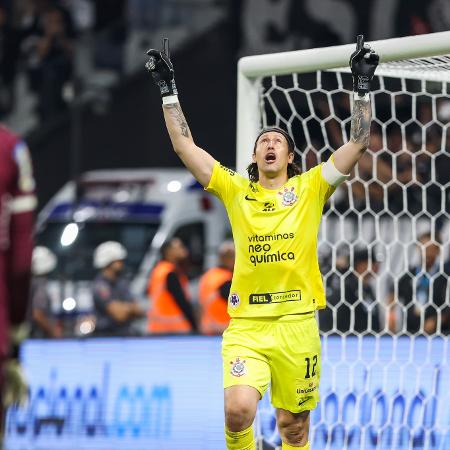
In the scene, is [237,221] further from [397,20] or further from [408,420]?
[397,20]

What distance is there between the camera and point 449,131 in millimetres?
10016

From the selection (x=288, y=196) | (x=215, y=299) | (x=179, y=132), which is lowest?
(x=215, y=299)

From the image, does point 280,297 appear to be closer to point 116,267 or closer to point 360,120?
point 360,120

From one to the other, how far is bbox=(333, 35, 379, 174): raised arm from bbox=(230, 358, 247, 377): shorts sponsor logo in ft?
3.82

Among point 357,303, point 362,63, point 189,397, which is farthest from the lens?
point 189,397

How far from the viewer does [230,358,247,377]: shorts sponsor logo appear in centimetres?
682

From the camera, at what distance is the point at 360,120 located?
272 inches

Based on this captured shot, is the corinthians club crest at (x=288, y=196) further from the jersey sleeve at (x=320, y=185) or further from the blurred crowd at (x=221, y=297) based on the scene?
the blurred crowd at (x=221, y=297)

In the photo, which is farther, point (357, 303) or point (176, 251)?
point (176, 251)

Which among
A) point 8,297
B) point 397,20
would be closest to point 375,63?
point 8,297

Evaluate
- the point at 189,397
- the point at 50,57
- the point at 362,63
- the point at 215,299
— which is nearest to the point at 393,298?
the point at 189,397

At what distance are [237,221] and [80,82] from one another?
12.8 m

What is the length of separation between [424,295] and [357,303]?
0.51 metres

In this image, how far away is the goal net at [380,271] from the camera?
8.54m
